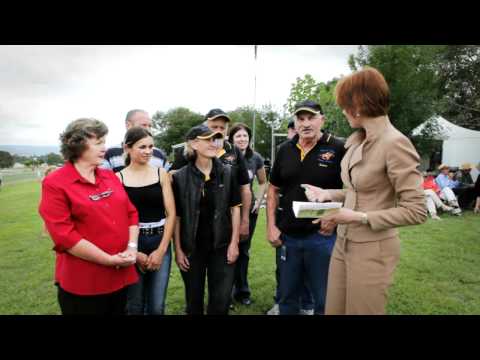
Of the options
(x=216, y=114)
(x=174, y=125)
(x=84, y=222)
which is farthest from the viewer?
(x=174, y=125)

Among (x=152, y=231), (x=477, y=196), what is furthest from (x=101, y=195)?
(x=477, y=196)

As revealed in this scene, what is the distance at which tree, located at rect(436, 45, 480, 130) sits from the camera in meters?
30.7

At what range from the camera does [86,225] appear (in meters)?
2.21

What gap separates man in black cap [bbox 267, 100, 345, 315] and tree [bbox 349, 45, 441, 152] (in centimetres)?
1914

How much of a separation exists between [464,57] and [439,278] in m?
36.4

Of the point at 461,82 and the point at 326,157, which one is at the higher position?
the point at 461,82

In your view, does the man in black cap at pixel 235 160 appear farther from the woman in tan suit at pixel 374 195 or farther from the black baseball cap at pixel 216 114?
the woman in tan suit at pixel 374 195

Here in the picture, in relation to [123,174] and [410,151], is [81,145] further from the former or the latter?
[410,151]

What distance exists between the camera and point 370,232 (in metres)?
1.96

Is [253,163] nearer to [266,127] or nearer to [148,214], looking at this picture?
[148,214]

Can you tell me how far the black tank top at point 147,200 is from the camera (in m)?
2.86

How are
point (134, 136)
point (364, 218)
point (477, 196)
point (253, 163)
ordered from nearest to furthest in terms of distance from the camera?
point (364, 218) < point (134, 136) < point (253, 163) < point (477, 196)

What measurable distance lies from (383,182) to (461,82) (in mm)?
39941
